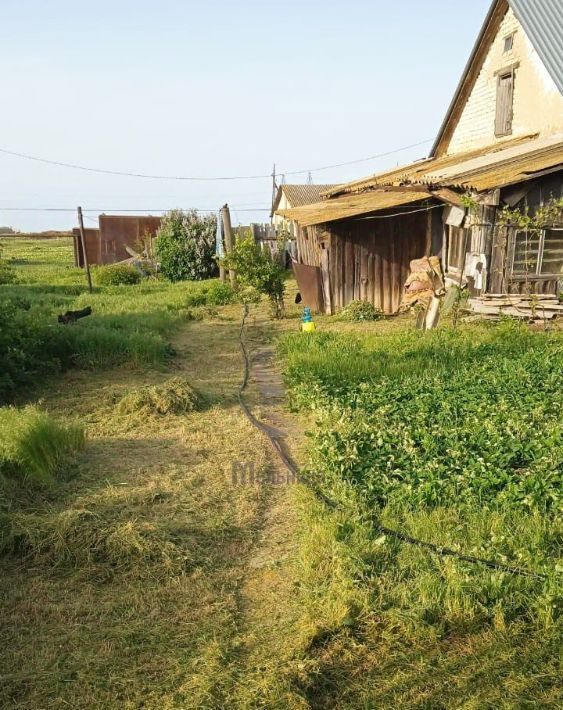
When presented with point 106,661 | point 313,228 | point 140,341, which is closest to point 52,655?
point 106,661

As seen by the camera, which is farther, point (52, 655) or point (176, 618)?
point (176, 618)

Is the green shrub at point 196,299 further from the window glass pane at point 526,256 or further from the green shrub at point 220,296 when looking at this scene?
the window glass pane at point 526,256

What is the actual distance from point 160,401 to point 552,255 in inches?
338

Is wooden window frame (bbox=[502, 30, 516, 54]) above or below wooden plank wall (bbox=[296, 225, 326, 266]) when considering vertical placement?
above

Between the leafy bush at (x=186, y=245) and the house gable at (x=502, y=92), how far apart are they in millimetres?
8864

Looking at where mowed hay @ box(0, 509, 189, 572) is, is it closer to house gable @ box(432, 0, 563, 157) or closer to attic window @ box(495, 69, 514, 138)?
house gable @ box(432, 0, 563, 157)

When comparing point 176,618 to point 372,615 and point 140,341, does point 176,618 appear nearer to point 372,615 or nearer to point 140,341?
point 372,615

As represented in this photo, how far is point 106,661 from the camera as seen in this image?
11.4 ft

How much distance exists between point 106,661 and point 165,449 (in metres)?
3.26

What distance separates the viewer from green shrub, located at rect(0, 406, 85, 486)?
555 cm

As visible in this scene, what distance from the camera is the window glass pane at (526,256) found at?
12.5m

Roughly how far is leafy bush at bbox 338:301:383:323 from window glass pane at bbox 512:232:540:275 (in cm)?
319

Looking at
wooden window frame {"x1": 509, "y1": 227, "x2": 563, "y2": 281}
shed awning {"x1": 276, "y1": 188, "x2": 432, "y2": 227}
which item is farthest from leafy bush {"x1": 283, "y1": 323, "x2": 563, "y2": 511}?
shed awning {"x1": 276, "y1": 188, "x2": 432, "y2": 227}

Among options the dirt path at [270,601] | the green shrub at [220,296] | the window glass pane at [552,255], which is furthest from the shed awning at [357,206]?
the dirt path at [270,601]
